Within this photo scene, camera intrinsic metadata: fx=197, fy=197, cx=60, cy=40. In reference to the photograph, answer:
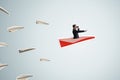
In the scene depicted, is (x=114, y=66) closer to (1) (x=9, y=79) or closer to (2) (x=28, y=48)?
(2) (x=28, y=48)

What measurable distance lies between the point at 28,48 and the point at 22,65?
0.90 feet

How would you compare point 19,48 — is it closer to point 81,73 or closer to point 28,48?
point 28,48

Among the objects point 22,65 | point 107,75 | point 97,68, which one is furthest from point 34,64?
point 107,75

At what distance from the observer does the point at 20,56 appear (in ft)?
9.25

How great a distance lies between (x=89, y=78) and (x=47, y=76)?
760mm

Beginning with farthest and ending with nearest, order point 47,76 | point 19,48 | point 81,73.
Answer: point 81,73
point 47,76
point 19,48

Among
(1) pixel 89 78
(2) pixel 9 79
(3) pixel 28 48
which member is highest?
(3) pixel 28 48

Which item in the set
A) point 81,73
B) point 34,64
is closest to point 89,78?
point 81,73

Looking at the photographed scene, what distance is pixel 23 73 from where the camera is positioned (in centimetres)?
291

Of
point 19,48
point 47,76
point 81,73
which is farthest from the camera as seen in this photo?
point 81,73

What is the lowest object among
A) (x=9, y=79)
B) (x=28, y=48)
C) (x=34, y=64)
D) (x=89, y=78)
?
(x=89, y=78)

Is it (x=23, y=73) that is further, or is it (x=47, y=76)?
(x=47, y=76)

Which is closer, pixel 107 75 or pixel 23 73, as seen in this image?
pixel 23 73

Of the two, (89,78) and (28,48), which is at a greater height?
(28,48)
